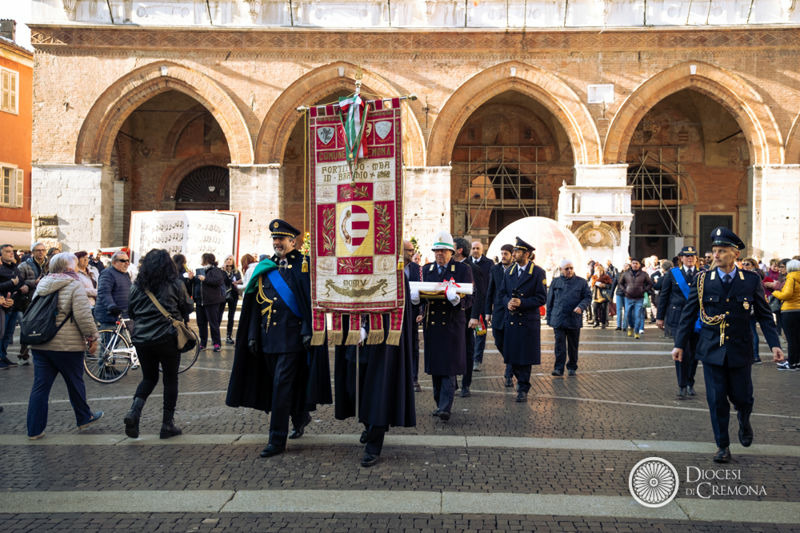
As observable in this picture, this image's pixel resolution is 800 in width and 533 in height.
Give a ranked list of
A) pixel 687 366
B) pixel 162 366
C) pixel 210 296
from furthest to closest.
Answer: pixel 210 296, pixel 687 366, pixel 162 366

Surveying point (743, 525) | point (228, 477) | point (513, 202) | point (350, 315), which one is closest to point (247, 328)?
point (350, 315)

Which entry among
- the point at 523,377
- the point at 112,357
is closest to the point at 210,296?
the point at 112,357

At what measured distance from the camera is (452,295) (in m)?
6.56

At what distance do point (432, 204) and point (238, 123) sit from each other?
18.9 feet

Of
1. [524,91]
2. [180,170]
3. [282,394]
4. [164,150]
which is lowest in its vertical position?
[282,394]

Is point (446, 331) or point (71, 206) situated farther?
point (71, 206)

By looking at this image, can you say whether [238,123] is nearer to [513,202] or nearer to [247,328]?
[513,202]

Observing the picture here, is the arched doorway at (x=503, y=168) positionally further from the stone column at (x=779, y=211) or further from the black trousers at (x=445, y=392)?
the black trousers at (x=445, y=392)

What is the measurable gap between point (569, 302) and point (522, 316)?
1.72 meters

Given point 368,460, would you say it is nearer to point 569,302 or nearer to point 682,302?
point 569,302

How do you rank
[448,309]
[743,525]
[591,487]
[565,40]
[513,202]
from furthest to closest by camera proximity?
[513,202]
[565,40]
[448,309]
[591,487]
[743,525]

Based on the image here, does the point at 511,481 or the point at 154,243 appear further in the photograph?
the point at 154,243

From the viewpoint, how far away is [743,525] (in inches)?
158

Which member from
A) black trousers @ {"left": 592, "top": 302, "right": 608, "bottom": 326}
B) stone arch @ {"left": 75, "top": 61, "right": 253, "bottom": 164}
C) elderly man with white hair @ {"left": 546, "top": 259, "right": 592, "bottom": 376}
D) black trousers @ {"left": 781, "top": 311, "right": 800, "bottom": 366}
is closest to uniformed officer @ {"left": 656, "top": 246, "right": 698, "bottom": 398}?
elderly man with white hair @ {"left": 546, "top": 259, "right": 592, "bottom": 376}
